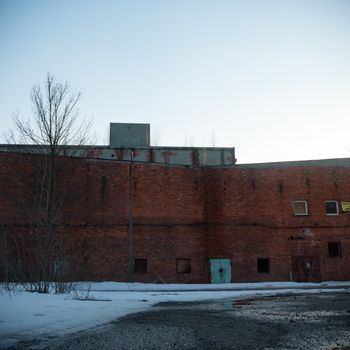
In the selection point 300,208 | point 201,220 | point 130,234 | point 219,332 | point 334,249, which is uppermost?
point 300,208

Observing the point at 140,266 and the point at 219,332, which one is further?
the point at 140,266

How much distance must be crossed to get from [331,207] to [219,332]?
1958 centimetres

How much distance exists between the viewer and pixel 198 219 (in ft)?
73.5

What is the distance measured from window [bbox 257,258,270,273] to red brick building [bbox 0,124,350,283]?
0.05 meters

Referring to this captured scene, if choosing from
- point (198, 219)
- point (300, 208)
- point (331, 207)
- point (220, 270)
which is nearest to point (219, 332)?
point (220, 270)

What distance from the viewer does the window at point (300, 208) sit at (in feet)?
76.0

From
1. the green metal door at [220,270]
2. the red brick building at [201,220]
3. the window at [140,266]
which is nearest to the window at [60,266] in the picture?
the red brick building at [201,220]

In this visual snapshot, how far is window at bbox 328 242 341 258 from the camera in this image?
2270 centimetres

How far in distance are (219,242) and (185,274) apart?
2.61 meters

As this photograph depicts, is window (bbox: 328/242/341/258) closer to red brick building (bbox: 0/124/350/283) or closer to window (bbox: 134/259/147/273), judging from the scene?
red brick building (bbox: 0/124/350/283)

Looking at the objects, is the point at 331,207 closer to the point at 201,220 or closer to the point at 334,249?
the point at 334,249

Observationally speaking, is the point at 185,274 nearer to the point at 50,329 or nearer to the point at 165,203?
the point at 165,203

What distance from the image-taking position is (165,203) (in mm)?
22375

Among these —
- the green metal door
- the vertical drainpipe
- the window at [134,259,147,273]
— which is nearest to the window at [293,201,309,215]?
the green metal door
